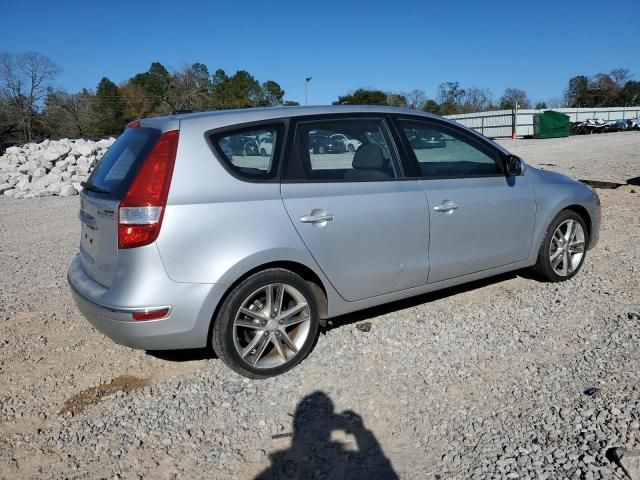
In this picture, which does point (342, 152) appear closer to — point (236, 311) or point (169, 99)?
point (236, 311)

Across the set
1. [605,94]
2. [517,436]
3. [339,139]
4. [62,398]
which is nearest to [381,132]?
[339,139]

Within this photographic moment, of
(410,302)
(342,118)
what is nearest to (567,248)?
(410,302)

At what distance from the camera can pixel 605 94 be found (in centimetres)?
8994

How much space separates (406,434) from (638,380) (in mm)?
1568

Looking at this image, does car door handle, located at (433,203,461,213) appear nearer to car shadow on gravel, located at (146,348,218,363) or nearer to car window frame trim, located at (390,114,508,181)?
car window frame trim, located at (390,114,508,181)

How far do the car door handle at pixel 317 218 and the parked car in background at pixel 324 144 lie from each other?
1.63 feet

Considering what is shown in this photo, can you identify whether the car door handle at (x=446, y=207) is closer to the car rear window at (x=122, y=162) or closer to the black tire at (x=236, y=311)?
the black tire at (x=236, y=311)

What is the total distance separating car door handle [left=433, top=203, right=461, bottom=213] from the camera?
3.97m

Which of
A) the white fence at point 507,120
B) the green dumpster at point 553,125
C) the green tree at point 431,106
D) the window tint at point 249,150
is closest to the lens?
the window tint at point 249,150

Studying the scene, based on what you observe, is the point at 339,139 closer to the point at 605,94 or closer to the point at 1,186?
the point at 1,186

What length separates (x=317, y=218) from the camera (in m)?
3.44

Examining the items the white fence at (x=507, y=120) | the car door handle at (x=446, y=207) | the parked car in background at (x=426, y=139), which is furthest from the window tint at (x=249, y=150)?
the white fence at (x=507, y=120)

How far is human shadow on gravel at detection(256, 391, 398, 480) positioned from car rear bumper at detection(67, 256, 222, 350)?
82 cm

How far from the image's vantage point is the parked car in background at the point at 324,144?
364 cm
